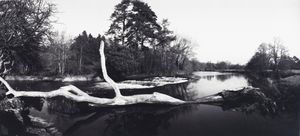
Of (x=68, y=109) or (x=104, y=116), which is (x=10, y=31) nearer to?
(x=68, y=109)

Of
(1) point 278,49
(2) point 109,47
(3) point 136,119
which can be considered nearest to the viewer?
(3) point 136,119

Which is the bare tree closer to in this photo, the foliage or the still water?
the still water

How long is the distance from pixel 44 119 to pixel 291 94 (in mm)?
11967

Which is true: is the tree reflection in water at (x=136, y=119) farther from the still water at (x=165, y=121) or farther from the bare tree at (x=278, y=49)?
the bare tree at (x=278, y=49)

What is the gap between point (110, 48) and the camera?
2052 cm

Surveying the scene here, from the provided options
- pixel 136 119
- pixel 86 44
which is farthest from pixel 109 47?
pixel 86 44

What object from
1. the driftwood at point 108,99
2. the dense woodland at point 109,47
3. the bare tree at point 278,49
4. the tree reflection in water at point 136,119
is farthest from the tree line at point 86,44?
the bare tree at point 278,49

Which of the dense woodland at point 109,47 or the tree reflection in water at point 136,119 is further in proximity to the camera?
the dense woodland at point 109,47

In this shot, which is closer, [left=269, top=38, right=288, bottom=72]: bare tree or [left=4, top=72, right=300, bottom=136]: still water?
[left=4, top=72, right=300, bottom=136]: still water

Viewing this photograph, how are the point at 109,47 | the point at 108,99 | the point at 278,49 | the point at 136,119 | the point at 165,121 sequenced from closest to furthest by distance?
the point at 165,121
the point at 136,119
the point at 108,99
the point at 278,49
the point at 109,47

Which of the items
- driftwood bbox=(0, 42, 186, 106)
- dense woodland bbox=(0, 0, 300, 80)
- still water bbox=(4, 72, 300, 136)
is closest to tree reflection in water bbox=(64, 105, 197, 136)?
still water bbox=(4, 72, 300, 136)

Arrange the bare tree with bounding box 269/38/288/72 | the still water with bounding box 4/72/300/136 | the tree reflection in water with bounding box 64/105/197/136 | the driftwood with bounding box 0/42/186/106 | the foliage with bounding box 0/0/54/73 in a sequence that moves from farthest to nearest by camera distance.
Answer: the bare tree with bounding box 269/38/288/72 < the foliage with bounding box 0/0/54/73 < the driftwood with bounding box 0/42/186/106 < the tree reflection in water with bounding box 64/105/197/136 < the still water with bounding box 4/72/300/136

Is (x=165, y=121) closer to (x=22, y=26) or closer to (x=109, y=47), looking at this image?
(x=22, y=26)

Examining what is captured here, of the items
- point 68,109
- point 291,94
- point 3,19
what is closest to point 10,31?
point 3,19
